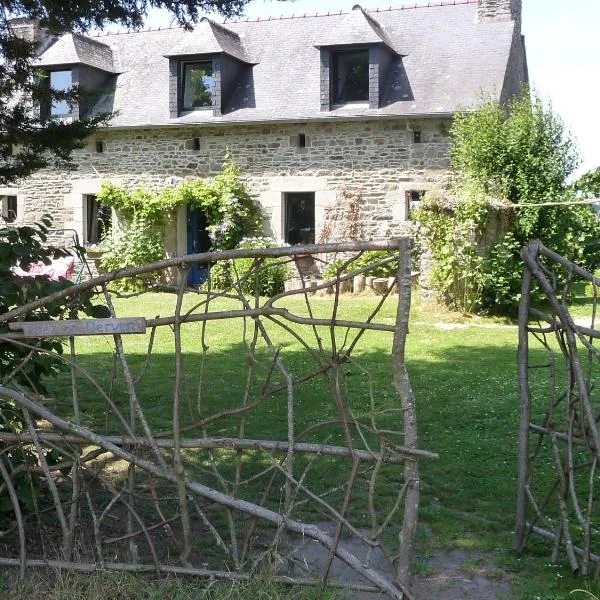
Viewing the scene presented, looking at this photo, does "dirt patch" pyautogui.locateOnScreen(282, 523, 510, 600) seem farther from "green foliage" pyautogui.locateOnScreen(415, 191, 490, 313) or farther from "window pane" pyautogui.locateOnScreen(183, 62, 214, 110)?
"window pane" pyautogui.locateOnScreen(183, 62, 214, 110)

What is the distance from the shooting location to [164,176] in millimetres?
17047

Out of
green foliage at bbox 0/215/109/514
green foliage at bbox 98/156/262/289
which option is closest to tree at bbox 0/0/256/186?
green foliage at bbox 0/215/109/514

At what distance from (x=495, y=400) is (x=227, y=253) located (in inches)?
179

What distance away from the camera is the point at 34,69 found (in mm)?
6328

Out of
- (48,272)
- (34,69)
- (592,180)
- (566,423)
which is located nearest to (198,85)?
(592,180)

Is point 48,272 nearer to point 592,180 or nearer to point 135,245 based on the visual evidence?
point 135,245

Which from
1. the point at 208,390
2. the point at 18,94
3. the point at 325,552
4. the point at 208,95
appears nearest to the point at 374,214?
the point at 208,95

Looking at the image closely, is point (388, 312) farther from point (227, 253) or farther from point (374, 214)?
point (227, 253)

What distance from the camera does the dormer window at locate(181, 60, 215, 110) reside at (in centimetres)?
1689

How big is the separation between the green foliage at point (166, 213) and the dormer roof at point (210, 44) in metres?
2.13

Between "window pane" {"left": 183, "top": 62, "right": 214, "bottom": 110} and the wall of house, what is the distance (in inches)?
25.8

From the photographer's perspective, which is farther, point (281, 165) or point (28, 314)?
point (281, 165)

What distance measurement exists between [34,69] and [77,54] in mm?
11722

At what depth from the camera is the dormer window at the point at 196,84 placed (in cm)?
1689
